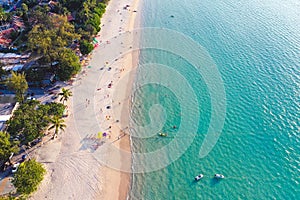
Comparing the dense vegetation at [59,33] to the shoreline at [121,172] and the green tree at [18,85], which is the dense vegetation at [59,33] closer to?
the green tree at [18,85]

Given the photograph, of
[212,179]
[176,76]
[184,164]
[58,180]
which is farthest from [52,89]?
[212,179]

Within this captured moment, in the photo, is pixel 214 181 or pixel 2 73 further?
pixel 2 73

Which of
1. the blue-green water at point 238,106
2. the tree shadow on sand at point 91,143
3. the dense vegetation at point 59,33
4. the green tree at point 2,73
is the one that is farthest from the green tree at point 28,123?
the blue-green water at point 238,106

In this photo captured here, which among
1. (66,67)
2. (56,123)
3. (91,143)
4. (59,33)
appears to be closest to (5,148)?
(56,123)

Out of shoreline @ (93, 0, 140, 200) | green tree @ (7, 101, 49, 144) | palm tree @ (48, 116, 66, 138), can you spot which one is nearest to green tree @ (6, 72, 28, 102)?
green tree @ (7, 101, 49, 144)

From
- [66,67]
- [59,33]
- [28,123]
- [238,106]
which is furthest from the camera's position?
[59,33]

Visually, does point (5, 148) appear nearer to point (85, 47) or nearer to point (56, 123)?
point (56, 123)
